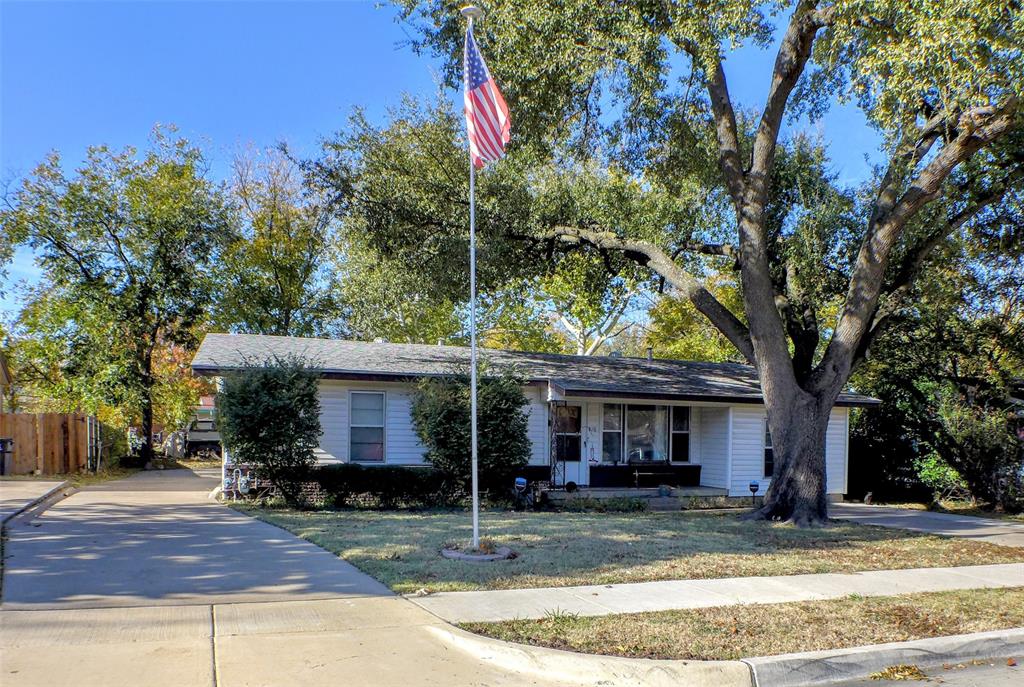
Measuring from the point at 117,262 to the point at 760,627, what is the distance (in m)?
26.7

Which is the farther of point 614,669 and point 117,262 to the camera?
point 117,262

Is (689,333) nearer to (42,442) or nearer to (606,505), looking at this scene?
(606,505)

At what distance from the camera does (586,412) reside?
20156 millimetres

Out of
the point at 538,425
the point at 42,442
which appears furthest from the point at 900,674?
the point at 42,442

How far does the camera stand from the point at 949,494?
21.0 m

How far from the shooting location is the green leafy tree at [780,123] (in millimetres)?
11820

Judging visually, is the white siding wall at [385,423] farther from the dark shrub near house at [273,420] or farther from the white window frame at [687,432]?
the white window frame at [687,432]

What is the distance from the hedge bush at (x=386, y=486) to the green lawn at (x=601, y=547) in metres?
1.02

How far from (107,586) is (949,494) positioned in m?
20.8

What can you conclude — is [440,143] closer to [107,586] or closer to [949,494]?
[107,586]

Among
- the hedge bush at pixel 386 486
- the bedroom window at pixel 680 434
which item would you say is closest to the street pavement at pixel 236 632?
the hedge bush at pixel 386 486

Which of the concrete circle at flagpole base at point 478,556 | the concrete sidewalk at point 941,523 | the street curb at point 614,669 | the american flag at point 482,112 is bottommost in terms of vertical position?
the concrete sidewalk at point 941,523

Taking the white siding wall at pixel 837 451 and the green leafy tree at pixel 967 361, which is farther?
the white siding wall at pixel 837 451

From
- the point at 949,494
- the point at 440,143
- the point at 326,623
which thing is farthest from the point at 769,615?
the point at 949,494
